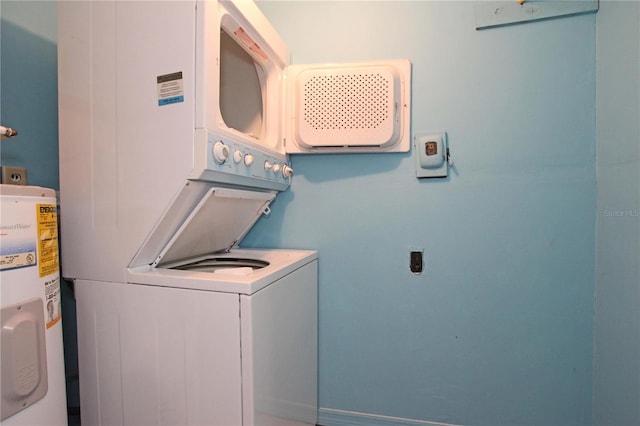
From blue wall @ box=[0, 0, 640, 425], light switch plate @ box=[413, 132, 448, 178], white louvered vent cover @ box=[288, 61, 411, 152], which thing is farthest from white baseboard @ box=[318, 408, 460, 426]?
white louvered vent cover @ box=[288, 61, 411, 152]

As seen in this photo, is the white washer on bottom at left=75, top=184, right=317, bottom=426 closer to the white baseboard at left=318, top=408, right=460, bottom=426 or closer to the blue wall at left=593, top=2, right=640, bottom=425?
the white baseboard at left=318, top=408, right=460, bottom=426

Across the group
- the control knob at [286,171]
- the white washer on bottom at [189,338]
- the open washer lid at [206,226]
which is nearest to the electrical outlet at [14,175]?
the white washer on bottom at [189,338]

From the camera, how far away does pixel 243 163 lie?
150 centimetres

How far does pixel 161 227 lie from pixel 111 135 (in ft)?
1.55

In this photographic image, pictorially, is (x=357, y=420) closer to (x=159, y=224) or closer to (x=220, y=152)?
(x=159, y=224)

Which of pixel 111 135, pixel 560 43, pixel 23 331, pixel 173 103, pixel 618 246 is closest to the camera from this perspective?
pixel 23 331

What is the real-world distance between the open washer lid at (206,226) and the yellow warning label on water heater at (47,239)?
282mm

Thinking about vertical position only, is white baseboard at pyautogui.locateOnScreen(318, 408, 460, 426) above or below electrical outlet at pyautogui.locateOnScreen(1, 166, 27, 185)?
below

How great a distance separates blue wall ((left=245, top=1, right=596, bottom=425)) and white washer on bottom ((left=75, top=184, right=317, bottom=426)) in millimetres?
597

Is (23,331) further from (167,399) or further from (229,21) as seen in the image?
(229,21)

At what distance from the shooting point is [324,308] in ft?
7.11

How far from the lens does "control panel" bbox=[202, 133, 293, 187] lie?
127cm

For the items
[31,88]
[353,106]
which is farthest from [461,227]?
[31,88]

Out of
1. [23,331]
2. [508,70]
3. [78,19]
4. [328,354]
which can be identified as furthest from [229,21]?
[328,354]
